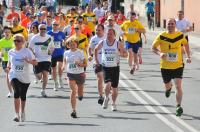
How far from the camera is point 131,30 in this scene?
2217 centimetres

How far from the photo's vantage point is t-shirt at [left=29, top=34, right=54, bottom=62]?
17.5 meters

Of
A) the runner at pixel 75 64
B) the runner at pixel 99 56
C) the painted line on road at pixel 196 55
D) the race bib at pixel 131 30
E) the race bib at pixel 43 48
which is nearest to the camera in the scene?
the runner at pixel 75 64

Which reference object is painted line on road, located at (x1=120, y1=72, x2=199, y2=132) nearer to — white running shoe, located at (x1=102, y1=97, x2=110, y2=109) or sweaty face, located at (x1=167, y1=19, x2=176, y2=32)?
white running shoe, located at (x1=102, y1=97, x2=110, y2=109)

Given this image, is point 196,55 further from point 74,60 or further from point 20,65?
point 20,65

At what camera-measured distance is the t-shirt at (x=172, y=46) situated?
14727 millimetres

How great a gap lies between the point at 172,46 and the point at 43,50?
3.97 meters

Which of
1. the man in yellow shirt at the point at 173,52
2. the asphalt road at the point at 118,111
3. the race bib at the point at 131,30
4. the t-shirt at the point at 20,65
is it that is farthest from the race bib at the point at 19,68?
the race bib at the point at 131,30

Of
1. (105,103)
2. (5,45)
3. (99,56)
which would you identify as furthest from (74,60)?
(5,45)

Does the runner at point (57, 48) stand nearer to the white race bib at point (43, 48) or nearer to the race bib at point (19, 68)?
the white race bib at point (43, 48)

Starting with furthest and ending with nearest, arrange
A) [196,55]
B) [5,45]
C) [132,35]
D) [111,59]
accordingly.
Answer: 1. [196,55]
2. [132,35]
3. [5,45]
4. [111,59]

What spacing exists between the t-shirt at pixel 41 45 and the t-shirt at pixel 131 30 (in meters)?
4.86

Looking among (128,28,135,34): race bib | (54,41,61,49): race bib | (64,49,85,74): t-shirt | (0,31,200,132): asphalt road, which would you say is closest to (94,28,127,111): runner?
(0,31,200,132): asphalt road

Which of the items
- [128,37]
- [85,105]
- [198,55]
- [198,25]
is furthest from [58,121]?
[198,25]

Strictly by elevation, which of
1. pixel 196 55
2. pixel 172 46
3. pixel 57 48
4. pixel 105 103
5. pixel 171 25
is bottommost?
pixel 196 55
